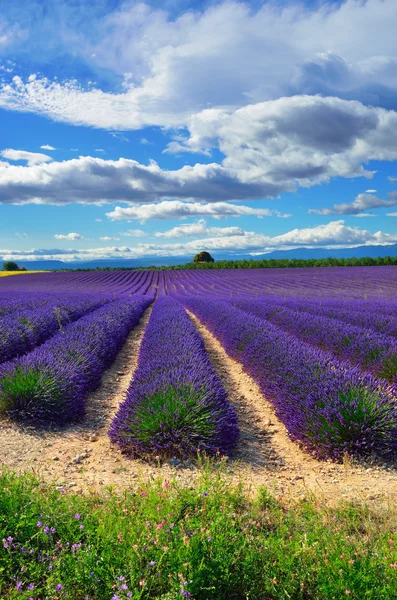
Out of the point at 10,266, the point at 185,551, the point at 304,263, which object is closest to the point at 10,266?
the point at 10,266

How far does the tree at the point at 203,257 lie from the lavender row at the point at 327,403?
61257mm

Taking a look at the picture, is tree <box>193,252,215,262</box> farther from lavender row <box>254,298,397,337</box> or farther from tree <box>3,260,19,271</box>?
lavender row <box>254,298,397,337</box>

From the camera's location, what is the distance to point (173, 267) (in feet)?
181

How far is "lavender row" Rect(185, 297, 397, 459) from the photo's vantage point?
3777 mm

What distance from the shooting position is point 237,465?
3627 millimetres

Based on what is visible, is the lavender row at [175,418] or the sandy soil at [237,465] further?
the lavender row at [175,418]

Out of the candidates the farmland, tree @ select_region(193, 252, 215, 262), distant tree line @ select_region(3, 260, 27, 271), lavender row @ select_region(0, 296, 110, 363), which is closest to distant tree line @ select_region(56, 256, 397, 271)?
tree @ select_region(193, 252, 215, 262)

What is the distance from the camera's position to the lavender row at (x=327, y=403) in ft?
12.4

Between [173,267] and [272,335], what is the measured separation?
159 ft

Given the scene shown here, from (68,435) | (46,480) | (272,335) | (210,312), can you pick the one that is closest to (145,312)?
(210,312)

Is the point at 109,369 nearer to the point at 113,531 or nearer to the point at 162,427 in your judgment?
the point at 162,427

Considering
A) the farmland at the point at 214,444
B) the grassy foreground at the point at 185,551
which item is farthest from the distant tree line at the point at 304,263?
the grassy foreground at the point at 185,551

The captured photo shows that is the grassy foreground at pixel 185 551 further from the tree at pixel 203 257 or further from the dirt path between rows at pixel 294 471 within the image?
the tree at pixel 203 257

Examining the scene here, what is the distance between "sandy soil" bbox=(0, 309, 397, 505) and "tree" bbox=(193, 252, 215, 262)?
6230cm
